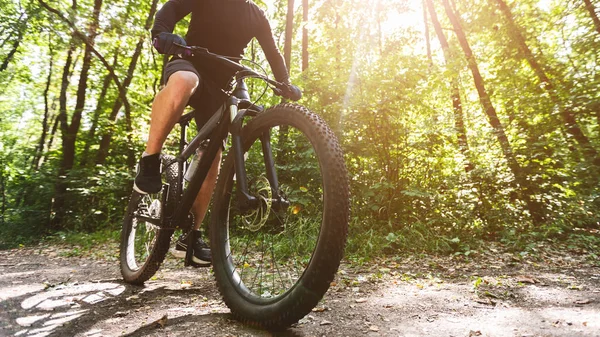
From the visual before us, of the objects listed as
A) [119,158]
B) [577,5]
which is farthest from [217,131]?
[119,158]

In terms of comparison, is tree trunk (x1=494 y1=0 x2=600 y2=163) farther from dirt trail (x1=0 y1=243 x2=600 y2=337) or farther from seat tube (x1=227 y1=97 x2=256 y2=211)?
seat tube (x1=227 y1=97 x2=256 y2=211)

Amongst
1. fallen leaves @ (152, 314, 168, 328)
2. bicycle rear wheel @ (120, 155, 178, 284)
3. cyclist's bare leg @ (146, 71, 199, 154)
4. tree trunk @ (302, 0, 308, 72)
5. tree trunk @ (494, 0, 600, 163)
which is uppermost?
tree trunk @ (302, 0, 308, 72)

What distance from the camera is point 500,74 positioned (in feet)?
22.3

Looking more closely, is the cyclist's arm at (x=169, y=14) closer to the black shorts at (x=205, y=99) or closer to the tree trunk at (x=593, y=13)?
the black shorts at (x=205, y=99)

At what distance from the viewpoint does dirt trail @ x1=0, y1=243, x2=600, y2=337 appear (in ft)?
5.22

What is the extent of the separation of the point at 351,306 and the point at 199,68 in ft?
5.95

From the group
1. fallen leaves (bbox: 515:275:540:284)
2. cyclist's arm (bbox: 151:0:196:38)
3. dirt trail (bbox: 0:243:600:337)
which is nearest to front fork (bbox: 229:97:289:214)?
dirt trail (bbox: 0:243:600:337)

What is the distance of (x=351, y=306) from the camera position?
199cm

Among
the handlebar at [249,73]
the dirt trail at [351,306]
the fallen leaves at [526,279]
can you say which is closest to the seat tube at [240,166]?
the handlebar at [249,73]

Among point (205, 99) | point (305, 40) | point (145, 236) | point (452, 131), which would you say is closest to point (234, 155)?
point (205, 99)

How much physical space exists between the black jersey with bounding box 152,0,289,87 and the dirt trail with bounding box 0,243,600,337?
59.1 inches

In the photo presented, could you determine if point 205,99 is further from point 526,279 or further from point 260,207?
point 526,279

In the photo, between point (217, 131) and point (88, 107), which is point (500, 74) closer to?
point (217, 131)

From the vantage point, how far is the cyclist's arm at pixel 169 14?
6.65ft
